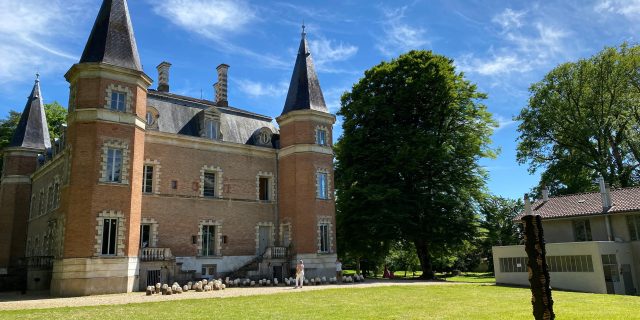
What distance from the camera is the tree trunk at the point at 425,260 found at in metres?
31.9

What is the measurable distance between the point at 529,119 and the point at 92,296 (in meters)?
36.1

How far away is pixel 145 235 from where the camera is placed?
1006 inches

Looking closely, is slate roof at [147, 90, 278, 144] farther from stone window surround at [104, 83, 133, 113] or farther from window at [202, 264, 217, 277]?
window at [202, 264, 217, 277]

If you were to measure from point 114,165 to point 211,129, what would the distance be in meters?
7.50

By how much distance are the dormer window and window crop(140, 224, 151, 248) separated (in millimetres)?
6582

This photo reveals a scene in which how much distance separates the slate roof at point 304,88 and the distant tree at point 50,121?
23.8 meters

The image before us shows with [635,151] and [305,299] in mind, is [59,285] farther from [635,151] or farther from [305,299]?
[635,151]

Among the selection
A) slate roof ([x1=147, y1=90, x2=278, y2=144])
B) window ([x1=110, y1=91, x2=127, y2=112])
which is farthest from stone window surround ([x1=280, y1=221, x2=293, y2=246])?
window ([x1=110, y1=91, x2=127, y2=112])

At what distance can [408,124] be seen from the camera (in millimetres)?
33438

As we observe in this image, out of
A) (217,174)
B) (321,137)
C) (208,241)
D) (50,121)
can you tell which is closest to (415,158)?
(321,137)

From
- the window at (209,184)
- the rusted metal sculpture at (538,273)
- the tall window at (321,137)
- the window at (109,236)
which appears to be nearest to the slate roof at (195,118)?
the window at (209,184)

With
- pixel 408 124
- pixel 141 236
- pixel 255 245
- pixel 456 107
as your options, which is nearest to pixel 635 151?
pixel 456 107

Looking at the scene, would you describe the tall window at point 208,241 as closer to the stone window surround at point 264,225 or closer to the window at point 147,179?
the stone window surround at point 264,225

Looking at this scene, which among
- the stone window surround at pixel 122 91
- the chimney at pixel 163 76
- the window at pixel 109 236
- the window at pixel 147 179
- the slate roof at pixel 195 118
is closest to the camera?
the window at pixel 109 236
